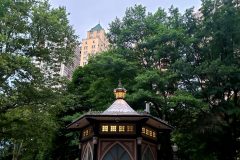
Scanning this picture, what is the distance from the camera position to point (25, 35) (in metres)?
20.7

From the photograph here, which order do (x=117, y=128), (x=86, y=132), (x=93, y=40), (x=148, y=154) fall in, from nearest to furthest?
(x=117, y=128) → (x=148, y=154) → (x=86, y=132) → (x=93, y=40)

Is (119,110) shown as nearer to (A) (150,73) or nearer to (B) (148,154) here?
(B) (148,154)

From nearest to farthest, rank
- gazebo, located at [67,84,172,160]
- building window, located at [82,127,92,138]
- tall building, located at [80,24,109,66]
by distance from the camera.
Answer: gazebo, located at [67,84,172,160]
building window, located at [82,127,92,138]
tall building, located at [80,24,109,66]

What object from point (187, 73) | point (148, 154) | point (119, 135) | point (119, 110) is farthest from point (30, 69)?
point (187, 73)

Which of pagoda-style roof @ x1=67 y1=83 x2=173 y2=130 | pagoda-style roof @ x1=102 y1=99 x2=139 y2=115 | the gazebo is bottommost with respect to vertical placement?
the gazebo

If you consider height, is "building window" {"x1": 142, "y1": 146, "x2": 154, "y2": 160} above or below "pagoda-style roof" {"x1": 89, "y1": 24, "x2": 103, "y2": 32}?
below

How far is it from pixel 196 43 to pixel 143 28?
4340 millimetres

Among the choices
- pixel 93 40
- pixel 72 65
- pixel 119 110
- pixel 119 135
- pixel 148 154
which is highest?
pixel 93 40

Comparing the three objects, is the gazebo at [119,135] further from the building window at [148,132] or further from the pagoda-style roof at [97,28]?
the pagoda-style roof at [97,28]

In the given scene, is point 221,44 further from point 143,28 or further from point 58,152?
point 58,152

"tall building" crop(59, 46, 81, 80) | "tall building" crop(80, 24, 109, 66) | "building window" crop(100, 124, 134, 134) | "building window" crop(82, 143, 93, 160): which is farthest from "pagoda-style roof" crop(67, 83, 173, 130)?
"tall building" crop(80, 24, 109, 66)

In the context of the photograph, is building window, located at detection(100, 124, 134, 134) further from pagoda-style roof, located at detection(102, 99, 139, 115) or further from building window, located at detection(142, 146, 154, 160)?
building window, located at detection(142, 146, 154, 160)

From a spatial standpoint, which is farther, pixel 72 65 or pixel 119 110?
pixel 72 65

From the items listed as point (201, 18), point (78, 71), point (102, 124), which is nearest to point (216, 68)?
point (201, 18)
